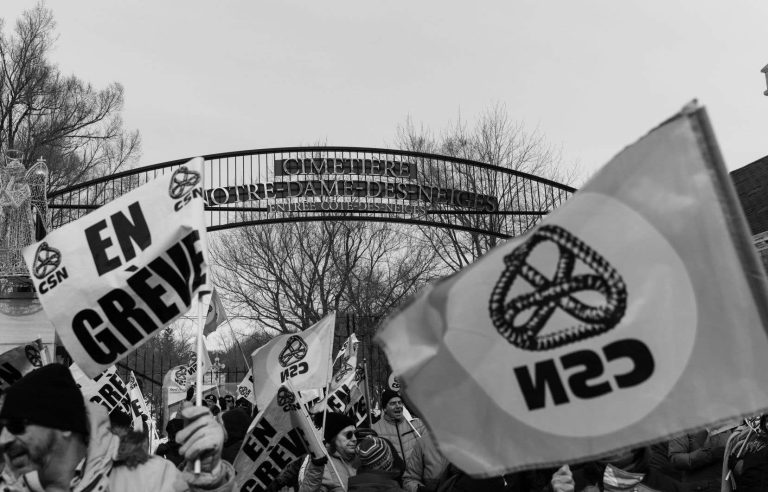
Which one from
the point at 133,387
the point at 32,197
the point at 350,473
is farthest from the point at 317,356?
the point at 32,197

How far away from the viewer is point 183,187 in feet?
13.9

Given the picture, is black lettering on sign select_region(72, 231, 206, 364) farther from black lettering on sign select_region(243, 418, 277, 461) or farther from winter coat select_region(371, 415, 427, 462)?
winter coat select_region(371, 415, 427, 462)

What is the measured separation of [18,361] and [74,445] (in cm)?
477

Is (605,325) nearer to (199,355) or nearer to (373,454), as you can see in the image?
(199,355)

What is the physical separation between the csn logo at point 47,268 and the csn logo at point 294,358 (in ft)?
20.3

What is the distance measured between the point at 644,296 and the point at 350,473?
398cm

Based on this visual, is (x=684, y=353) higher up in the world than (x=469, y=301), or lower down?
lower down

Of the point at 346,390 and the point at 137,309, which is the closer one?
the point at 137,309

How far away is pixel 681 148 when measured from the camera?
281 cm

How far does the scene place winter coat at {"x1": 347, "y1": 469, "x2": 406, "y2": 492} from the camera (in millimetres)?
5344

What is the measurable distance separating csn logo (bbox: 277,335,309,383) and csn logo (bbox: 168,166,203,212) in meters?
6.59

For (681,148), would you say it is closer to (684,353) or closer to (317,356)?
(684,353)

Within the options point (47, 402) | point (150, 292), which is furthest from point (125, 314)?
point (47, 402)

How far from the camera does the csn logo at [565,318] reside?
289 cm
